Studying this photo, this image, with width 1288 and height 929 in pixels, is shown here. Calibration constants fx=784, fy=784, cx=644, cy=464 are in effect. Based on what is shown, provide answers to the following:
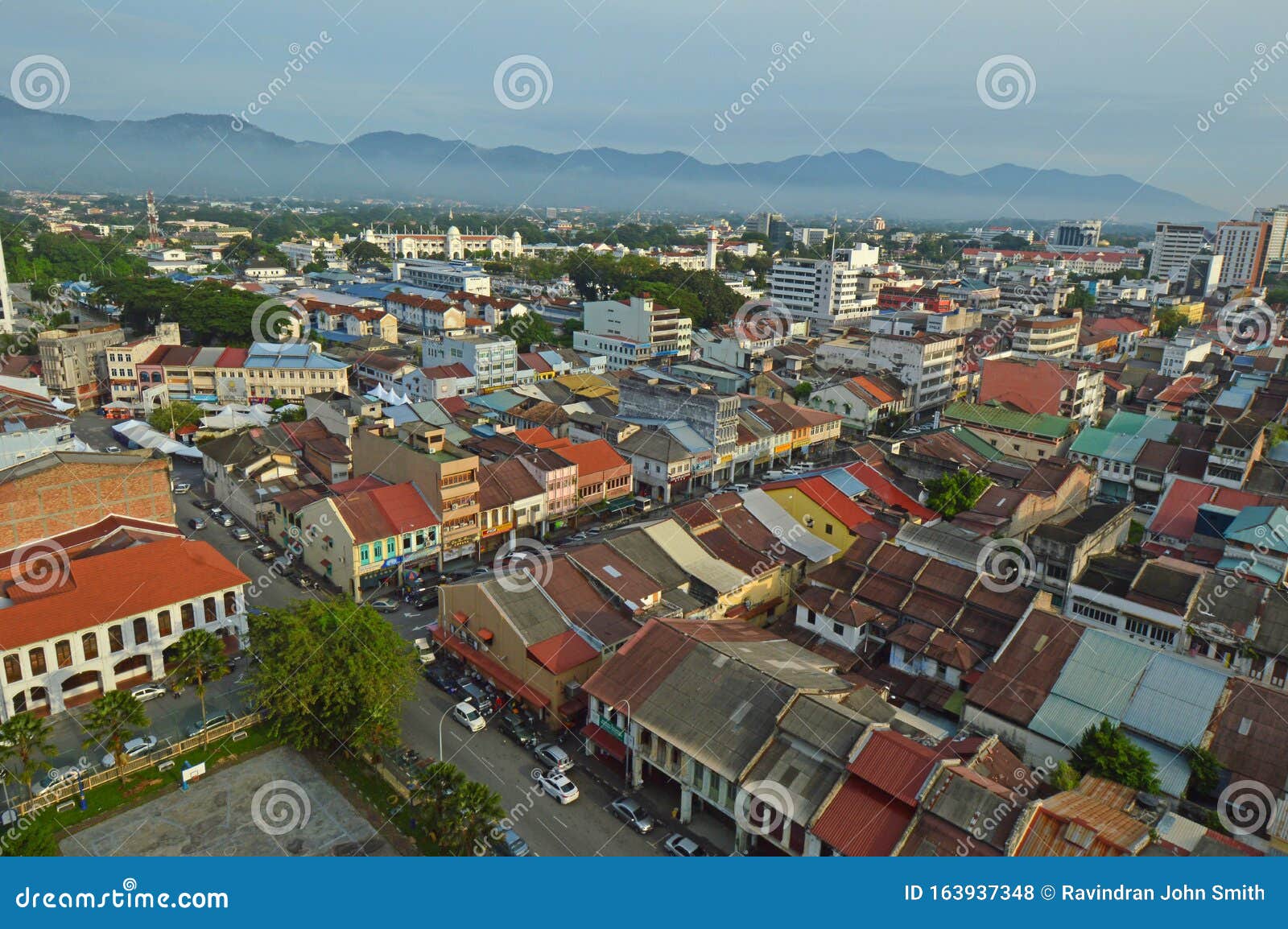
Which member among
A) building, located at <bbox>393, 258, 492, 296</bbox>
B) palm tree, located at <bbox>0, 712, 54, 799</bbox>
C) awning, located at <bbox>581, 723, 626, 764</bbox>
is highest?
building, located at <bbox>393, 258, 492, 296</bbox>

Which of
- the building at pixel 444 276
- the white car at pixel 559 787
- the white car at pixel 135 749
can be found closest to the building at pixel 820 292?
the building at pixel 444 276

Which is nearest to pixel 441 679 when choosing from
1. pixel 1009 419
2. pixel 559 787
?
pixel 559 787

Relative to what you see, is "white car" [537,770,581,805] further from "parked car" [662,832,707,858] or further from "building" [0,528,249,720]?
"building" [0,528,249,720]

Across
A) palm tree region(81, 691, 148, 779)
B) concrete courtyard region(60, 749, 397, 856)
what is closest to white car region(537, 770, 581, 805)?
concrete courtyard region(60, 749, 397, 856)

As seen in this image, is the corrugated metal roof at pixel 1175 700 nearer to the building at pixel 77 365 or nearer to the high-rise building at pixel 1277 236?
the building at pixel 77 365

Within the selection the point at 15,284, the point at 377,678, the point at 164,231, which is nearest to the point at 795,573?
the point at 377,678

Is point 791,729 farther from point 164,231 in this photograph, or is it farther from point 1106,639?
point 164,231

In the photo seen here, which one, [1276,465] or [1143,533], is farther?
[1276,465]
